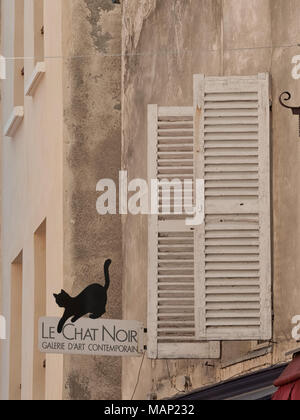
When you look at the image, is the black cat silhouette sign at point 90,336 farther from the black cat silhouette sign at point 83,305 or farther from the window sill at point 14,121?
the window sill at point 14,121

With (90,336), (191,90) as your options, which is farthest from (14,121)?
(90,336)

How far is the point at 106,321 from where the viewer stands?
520 inches

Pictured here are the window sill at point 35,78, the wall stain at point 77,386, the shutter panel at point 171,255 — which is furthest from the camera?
the window sill at point 35,78

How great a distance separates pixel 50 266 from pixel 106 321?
135 inches

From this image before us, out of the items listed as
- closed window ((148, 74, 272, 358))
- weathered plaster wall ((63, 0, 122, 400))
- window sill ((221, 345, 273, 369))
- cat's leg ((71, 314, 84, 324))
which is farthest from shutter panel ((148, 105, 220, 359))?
weathered plaster wall ((63, 0, 122, 400))

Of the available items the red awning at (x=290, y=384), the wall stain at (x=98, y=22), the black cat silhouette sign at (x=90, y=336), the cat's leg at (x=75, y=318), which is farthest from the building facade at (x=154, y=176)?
the red awning at (x=290, y=384)

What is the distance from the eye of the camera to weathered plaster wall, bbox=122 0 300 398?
1184cm

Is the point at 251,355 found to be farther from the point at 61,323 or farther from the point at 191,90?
the point at 191,90

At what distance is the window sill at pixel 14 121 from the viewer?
731 inches

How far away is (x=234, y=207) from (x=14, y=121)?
23.5ft

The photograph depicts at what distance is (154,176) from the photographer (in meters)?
13.0

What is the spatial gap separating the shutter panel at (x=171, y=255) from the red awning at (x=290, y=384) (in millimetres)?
2507

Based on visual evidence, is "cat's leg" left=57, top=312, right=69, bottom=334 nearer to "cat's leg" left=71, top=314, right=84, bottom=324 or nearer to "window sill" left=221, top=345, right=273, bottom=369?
"cat's leg" left=71, top=314, right=84, bottom=324
